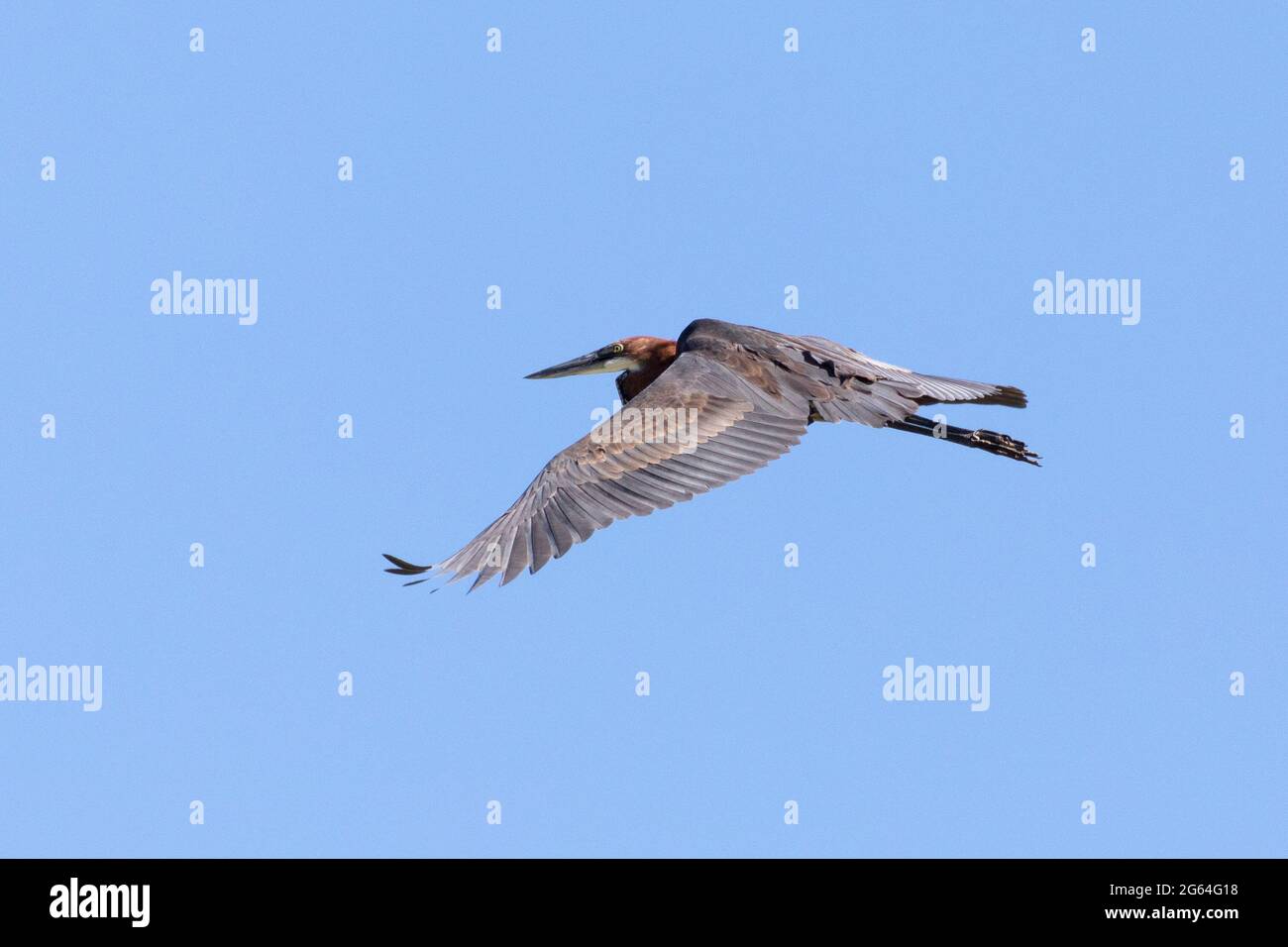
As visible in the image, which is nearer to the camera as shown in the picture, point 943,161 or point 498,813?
point 498,813

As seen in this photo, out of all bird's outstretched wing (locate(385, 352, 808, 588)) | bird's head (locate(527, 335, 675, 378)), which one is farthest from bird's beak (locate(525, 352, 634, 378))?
bird's outstretched wing (locate(385, 352, 808, 588))

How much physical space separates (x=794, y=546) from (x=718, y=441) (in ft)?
10.6

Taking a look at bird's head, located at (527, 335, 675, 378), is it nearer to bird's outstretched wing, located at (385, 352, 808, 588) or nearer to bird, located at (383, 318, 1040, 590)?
bird, located at (383, 318, 1040, 590)

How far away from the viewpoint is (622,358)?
15.9 meters

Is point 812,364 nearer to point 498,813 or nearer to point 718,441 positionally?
point 718,441

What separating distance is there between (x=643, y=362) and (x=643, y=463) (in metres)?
3.99

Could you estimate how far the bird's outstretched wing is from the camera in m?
10.9

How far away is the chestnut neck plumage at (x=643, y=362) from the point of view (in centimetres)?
1566

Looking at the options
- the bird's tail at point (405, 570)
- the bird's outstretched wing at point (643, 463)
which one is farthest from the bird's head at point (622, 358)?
the bird's tail at point (405, 570)

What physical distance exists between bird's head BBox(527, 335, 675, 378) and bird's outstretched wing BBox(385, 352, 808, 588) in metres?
2.07

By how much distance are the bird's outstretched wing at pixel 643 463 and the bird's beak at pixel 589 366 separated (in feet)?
7.71

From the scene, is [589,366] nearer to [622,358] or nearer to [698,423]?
[622,358]

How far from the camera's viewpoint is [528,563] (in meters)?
10.8
